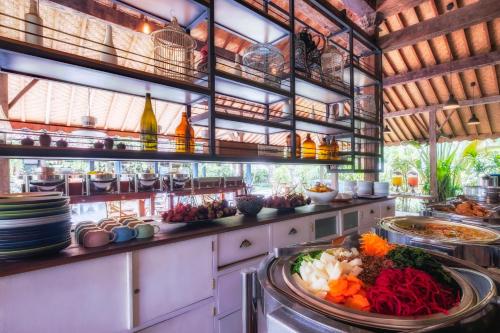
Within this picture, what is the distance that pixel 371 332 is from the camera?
439 mm

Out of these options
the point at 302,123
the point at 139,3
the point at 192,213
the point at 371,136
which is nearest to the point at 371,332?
the point at 192,213

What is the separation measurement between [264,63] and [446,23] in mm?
2764

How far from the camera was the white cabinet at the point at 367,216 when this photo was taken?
8.38 feet

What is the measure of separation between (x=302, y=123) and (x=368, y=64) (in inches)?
71.6

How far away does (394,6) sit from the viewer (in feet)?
10.4

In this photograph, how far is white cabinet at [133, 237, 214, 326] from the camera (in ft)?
3.86

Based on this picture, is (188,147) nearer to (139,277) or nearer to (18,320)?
(139,277)

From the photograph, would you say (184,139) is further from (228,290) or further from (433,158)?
(433,158)

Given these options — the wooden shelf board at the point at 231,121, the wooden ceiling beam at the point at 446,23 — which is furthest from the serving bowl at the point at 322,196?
the wooden ceiling beam at the point at 446,23

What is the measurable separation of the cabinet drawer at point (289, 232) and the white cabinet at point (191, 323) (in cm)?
58

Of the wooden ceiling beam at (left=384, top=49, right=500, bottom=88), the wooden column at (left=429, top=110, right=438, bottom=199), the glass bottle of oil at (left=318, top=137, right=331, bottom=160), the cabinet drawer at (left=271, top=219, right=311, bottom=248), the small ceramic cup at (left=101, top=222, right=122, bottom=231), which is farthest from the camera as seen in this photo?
the wooden column at (left=429, top=110, right=438, bottom=199)

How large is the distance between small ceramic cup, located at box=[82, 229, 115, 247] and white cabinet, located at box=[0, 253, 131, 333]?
0.28 feet

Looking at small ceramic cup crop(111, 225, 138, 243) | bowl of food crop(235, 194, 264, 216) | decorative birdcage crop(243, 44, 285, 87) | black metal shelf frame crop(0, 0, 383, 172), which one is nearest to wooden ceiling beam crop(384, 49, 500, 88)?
black metal shelf frame crop(0, 0, 383, 172)

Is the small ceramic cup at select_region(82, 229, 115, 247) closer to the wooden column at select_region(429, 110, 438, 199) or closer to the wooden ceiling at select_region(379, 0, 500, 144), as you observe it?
the wooden ceiling at select_region(379, 0, 500, 144)
